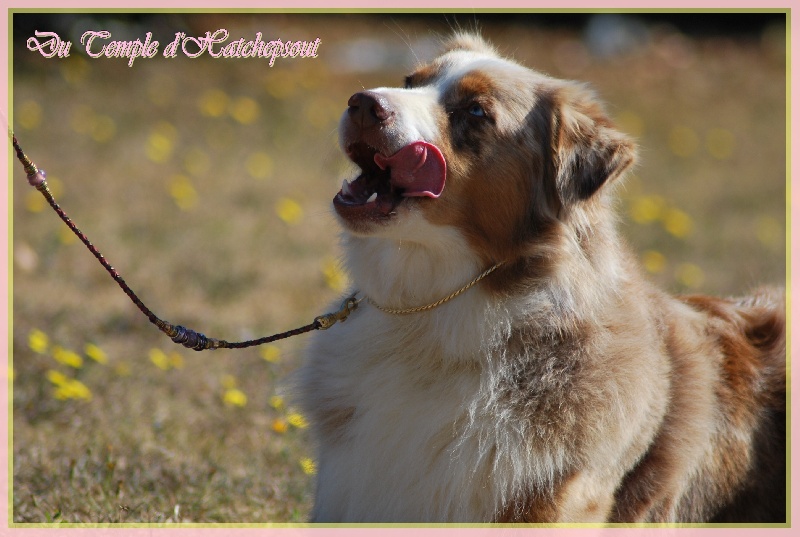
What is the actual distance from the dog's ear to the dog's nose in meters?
0.59

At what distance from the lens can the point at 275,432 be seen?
416 centimetres

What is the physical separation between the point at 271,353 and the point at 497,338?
2.02 meters

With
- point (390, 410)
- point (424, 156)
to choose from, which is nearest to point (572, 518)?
point (390, 410)

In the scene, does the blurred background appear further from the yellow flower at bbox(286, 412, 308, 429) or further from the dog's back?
the dog's back

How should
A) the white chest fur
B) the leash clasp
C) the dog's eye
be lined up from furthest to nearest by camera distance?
the leash clasp → the dog's eye → the white chest fur

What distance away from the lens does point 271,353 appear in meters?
4.61

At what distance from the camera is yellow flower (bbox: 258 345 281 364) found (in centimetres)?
460

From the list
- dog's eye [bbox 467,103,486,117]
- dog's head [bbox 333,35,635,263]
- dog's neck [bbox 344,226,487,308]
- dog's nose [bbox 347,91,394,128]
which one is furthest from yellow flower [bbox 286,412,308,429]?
dog's eye [bbox 467,103,486,117]

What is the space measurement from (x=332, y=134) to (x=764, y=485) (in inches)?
77.7

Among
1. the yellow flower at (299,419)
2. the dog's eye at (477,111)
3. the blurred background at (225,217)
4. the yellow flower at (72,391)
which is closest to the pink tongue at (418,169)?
the dog's eye at (477,111)

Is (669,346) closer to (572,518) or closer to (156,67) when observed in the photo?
(572,518)

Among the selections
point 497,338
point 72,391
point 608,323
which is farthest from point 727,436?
point 72,391

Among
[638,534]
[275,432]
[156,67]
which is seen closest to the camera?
[638,534]

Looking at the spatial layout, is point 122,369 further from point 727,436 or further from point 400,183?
point 727,436
